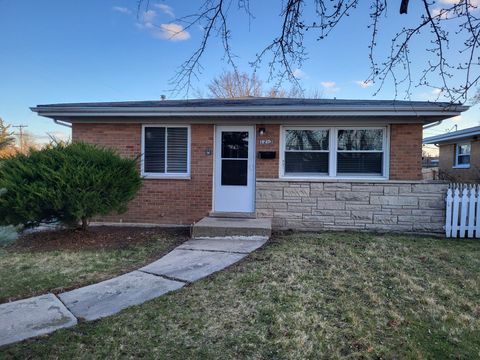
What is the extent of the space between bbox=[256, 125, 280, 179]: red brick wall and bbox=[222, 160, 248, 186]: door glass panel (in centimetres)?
39

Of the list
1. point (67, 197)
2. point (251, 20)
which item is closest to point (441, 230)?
point (251, 20)

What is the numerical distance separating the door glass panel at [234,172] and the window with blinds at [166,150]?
95cm

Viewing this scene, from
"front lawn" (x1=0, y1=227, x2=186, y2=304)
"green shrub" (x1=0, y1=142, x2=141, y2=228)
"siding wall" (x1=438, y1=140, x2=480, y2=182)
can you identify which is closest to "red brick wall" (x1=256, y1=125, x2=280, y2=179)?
"front lawn" (x1=0, y1=227, x2=186, y2=304)

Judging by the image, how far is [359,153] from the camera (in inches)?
323

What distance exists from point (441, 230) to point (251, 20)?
6.49 meters

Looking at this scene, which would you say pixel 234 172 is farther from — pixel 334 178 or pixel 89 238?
pixel 89 238

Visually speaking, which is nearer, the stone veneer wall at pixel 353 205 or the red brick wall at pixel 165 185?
the stone veneer wall at pixel 353 205

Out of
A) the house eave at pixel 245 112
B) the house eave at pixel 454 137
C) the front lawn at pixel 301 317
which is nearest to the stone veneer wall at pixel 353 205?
the house eave at pixel 245 112

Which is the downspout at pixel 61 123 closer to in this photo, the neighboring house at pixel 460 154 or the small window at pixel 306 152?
the small window at pixel 306 152

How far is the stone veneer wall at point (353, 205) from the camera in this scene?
25.4 ft

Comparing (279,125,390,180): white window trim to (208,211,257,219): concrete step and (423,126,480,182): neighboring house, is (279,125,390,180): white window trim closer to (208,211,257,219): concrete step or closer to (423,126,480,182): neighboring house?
(208,211,257,219): concrete step

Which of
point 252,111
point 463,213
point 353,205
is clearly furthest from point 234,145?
point 463,213

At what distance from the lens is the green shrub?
19.9 ft

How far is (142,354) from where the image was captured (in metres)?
2.77
